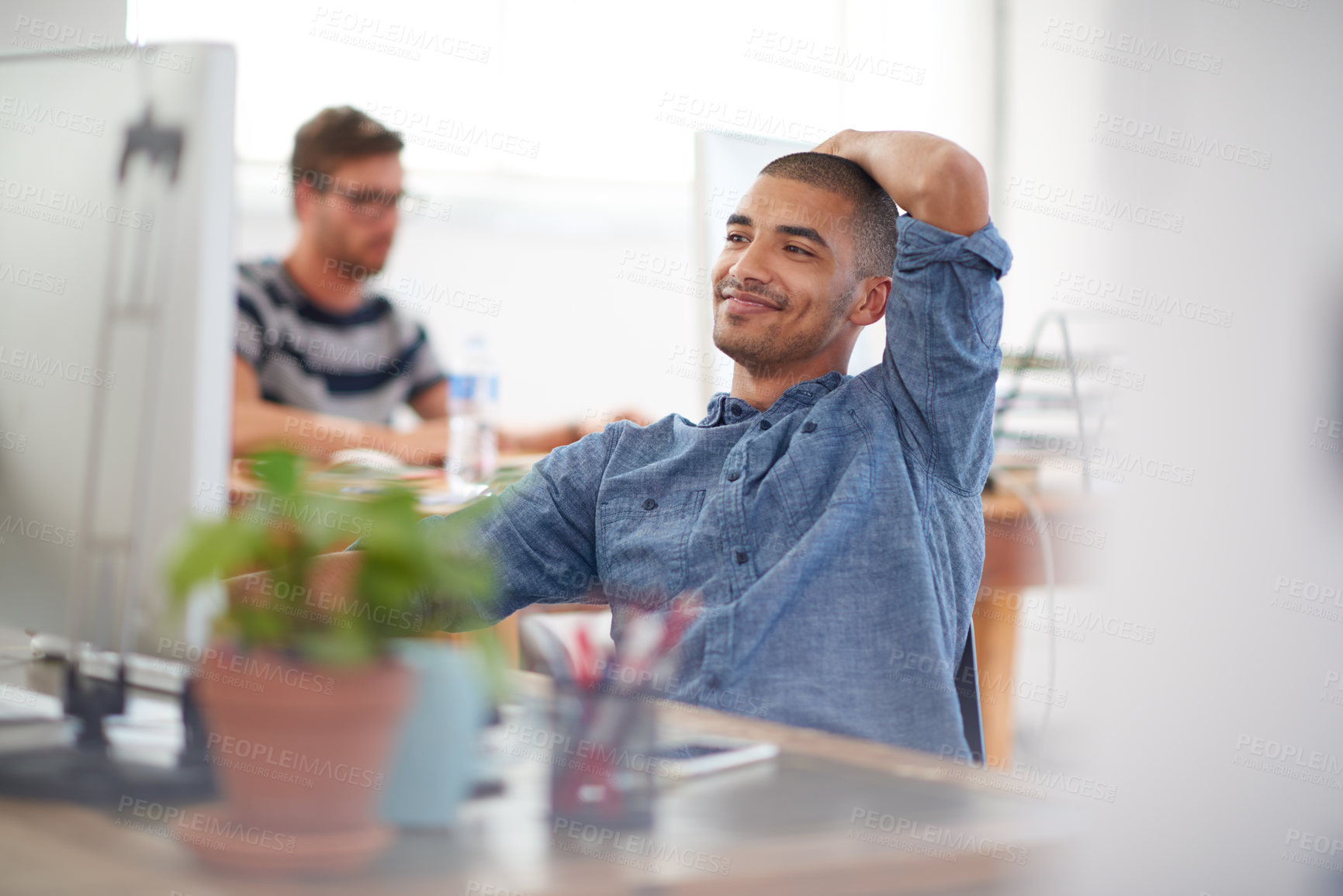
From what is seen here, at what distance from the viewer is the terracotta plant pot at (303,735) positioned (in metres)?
0.53

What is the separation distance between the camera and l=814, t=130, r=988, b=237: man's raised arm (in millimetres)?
1279

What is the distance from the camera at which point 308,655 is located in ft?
1.73

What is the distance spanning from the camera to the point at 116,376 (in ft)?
2.62

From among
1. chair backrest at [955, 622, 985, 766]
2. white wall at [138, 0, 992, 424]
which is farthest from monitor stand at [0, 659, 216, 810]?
white wall at [138, 0, 992, 424]

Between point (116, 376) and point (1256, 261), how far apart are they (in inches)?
85.0

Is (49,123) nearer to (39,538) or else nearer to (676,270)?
(39,538)

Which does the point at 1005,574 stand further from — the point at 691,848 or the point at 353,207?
the point at 691,848

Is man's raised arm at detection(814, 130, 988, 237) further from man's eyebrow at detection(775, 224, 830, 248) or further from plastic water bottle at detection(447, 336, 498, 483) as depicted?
plastic water bottle at detection(447, 336, 498, 483)

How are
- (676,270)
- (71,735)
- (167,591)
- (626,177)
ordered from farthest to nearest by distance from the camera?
1. (676,270)
2. (626,177)
3. (71,735)
4. (167,591)

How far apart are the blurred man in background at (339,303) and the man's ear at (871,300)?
3.55ft

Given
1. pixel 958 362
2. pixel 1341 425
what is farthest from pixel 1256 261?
pixel 958 362

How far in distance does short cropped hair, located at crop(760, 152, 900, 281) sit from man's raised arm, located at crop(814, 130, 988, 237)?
11 centimetres

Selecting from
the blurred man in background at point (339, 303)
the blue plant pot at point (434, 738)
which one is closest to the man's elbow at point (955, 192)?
the blue plant pot at point (434, 738)

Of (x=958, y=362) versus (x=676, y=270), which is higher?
(x=676, y=270)
